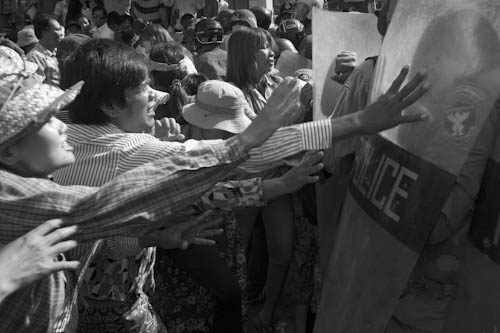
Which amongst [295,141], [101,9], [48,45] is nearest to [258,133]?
[295,141]

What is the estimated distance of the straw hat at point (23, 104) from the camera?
174 cm

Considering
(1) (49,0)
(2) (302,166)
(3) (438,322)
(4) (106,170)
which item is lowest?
(1) (49,0)

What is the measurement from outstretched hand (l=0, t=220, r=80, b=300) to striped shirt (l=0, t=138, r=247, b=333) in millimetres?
100

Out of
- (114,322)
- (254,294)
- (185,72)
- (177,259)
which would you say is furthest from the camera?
(185,72)

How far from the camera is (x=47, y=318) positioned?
190 cm

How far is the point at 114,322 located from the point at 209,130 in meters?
1.25

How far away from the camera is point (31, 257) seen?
5.34 feet

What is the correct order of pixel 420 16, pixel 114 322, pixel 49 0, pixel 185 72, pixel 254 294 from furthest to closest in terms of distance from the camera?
pixel 49 0 → pixel 185 72 → pixel 254 294 → pixel 114 322 → pixel 420 16

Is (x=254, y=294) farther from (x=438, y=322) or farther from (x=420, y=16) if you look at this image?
(x=420, y=16)

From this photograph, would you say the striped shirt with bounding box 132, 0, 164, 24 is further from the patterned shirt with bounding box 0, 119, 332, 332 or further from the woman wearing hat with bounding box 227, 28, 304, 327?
the patterned shirt with bounding box 0, 119, 332, 332

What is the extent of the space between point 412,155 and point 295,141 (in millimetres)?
313

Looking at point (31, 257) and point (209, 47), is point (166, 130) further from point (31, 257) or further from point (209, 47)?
point (209, 47)

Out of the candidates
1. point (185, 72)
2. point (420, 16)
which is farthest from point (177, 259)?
point (185, 72)

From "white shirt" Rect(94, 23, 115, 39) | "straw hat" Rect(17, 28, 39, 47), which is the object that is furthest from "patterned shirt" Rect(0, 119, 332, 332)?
"white shirt" Rect(94, 23, 115, 39)
